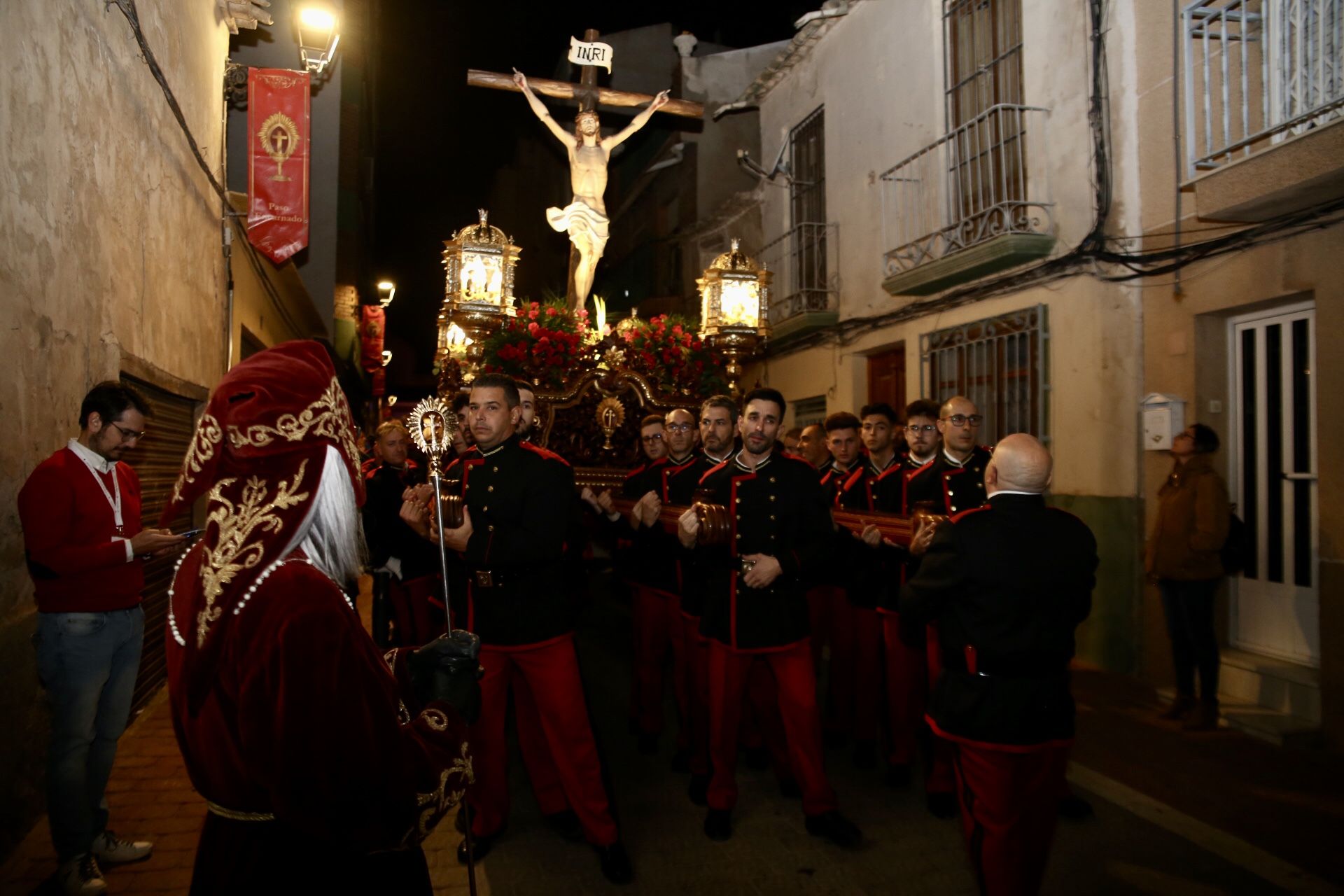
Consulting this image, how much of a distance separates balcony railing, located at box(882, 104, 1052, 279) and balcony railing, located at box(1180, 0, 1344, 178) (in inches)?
58.2

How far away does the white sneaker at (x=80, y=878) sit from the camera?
3.31 metres

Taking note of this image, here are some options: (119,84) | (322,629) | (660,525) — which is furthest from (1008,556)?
(119,84)

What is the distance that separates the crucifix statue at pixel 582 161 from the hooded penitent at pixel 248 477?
6621 mm

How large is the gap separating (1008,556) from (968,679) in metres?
0.49

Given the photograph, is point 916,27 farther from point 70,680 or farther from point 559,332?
point 70,680

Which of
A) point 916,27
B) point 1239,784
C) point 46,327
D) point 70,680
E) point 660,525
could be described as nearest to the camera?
point 70,680

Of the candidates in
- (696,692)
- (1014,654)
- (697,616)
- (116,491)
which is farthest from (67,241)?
(1014,654)

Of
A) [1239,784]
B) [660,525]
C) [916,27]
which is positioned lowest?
[1239,784]

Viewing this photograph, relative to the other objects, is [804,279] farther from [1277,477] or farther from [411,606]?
[411,606]

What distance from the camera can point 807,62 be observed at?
13039 mm

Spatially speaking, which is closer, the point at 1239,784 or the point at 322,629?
the point at 322,629

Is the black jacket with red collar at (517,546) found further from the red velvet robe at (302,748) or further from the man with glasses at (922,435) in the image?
the man with glasses at (922,435)

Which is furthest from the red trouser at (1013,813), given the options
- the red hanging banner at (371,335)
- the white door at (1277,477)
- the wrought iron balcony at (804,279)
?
the red hanging banner at (371,335)

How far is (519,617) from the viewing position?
3877 millimetres
